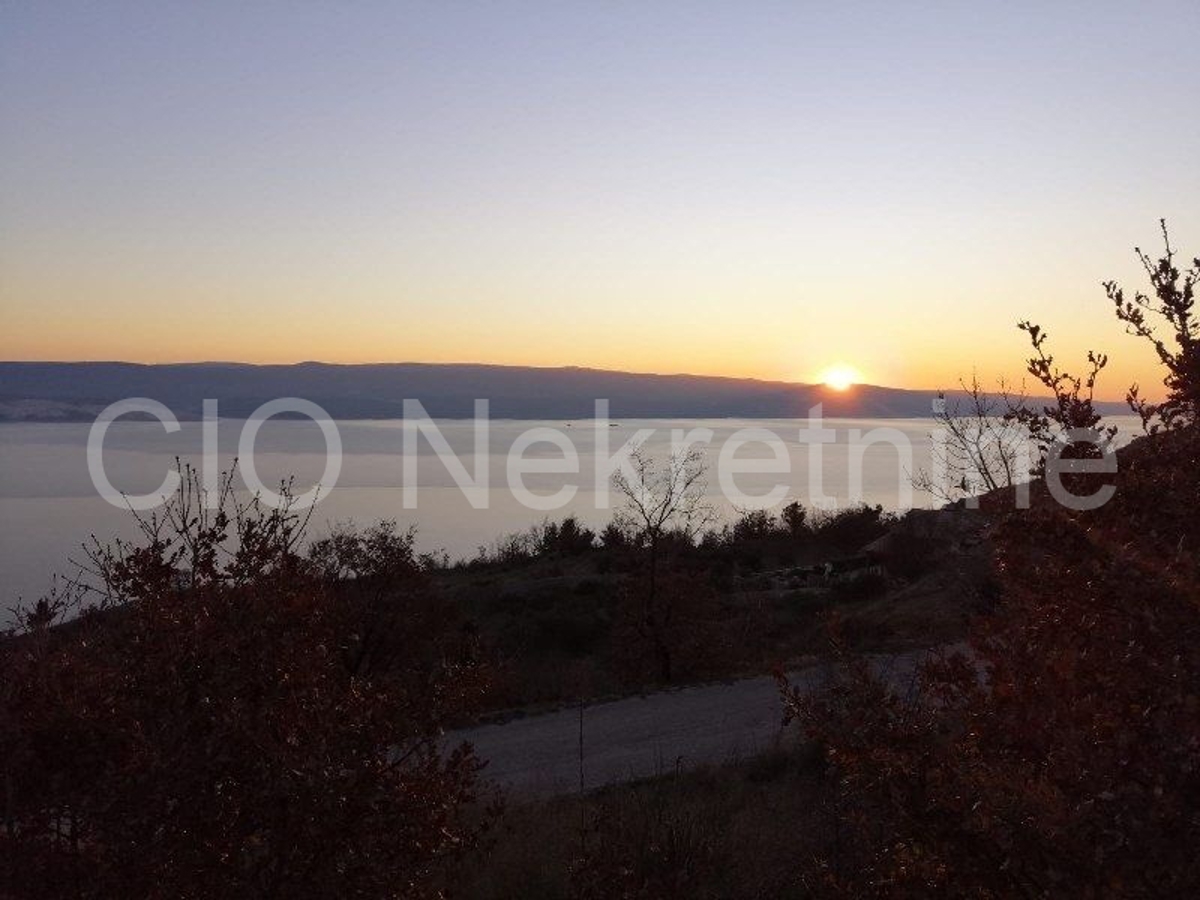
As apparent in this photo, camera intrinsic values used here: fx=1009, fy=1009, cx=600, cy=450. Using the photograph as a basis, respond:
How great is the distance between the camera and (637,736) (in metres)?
14.4

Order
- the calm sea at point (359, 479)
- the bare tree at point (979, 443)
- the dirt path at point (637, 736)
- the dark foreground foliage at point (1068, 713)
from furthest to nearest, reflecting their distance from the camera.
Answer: the calm sea at point (359, 479)
the bare tree at point (979, 443)
the dirt path at point (637, 736)
the dark foreground foliage at point (1068, 713)

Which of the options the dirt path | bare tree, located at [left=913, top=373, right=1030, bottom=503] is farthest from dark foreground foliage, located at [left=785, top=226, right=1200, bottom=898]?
bare tree, located at [left=913, top=373, right=1030, bottom=503]

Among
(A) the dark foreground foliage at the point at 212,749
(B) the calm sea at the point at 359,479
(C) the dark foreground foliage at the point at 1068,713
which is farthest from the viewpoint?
(B) the calm sea at the point at 359,479

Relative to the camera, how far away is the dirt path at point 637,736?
12.1 m

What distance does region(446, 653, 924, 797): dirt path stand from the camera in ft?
39.7

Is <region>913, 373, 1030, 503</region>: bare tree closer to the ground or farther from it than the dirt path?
farther from it

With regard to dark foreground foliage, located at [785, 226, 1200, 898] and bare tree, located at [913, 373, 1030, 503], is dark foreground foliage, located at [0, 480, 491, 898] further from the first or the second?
bare tree, located at [913, 373, 1030, 503]

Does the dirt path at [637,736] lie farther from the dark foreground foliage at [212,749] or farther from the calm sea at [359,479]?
the dark foreground foliage at [212,749]

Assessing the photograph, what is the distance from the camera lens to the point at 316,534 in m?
23.0

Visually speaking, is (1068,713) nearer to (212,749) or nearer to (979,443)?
(212,749)

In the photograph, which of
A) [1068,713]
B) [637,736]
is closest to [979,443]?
[637,736]

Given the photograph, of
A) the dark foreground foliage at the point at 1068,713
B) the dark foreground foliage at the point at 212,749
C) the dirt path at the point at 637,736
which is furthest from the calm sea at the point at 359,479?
the dirt path at the point at 637,736

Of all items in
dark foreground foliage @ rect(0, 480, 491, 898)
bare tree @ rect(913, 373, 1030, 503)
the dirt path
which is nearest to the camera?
dark foreground foliage @ rect(0, 480, 491, 898)

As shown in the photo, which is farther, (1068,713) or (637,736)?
(637,736)
